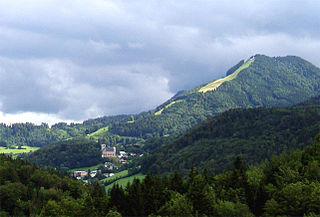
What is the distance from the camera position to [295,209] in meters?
80.2

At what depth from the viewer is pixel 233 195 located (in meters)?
93.8

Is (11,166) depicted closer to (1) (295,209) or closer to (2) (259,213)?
(2) (259,213)

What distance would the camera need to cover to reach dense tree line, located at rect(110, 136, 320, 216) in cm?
8181

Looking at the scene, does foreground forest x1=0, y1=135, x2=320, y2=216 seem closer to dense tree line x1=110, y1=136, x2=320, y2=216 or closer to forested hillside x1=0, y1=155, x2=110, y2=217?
dense tree line x1=110, y1=136, x2=320, y2=216

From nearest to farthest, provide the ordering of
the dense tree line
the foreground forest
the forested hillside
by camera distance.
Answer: the dense tree line < the foreground forest < the forested hillside

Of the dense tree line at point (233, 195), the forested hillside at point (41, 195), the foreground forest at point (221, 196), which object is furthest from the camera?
the forested hillside at point (41, 195)

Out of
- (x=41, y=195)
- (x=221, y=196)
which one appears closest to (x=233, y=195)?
(x=221, y=196)

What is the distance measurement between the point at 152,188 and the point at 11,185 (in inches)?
2550

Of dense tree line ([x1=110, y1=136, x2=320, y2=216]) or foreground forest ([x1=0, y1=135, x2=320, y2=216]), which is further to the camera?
foreground forest ([x1=0, y1=135, x2=320, y2=216])

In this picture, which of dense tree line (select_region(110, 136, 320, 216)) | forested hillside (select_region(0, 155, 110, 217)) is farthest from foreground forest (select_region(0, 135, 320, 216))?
forested hillside (select_region(0, 155, 110, 217))

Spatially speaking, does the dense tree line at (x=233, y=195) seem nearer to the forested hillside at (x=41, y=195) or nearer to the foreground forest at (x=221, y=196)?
the foreground forest at (x=221, y=196)

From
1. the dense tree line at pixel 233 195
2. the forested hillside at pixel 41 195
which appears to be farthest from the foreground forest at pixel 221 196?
the forested hillside at pixel 41 195

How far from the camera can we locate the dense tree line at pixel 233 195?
268 ft

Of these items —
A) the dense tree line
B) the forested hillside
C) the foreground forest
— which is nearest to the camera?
the dense tree line
